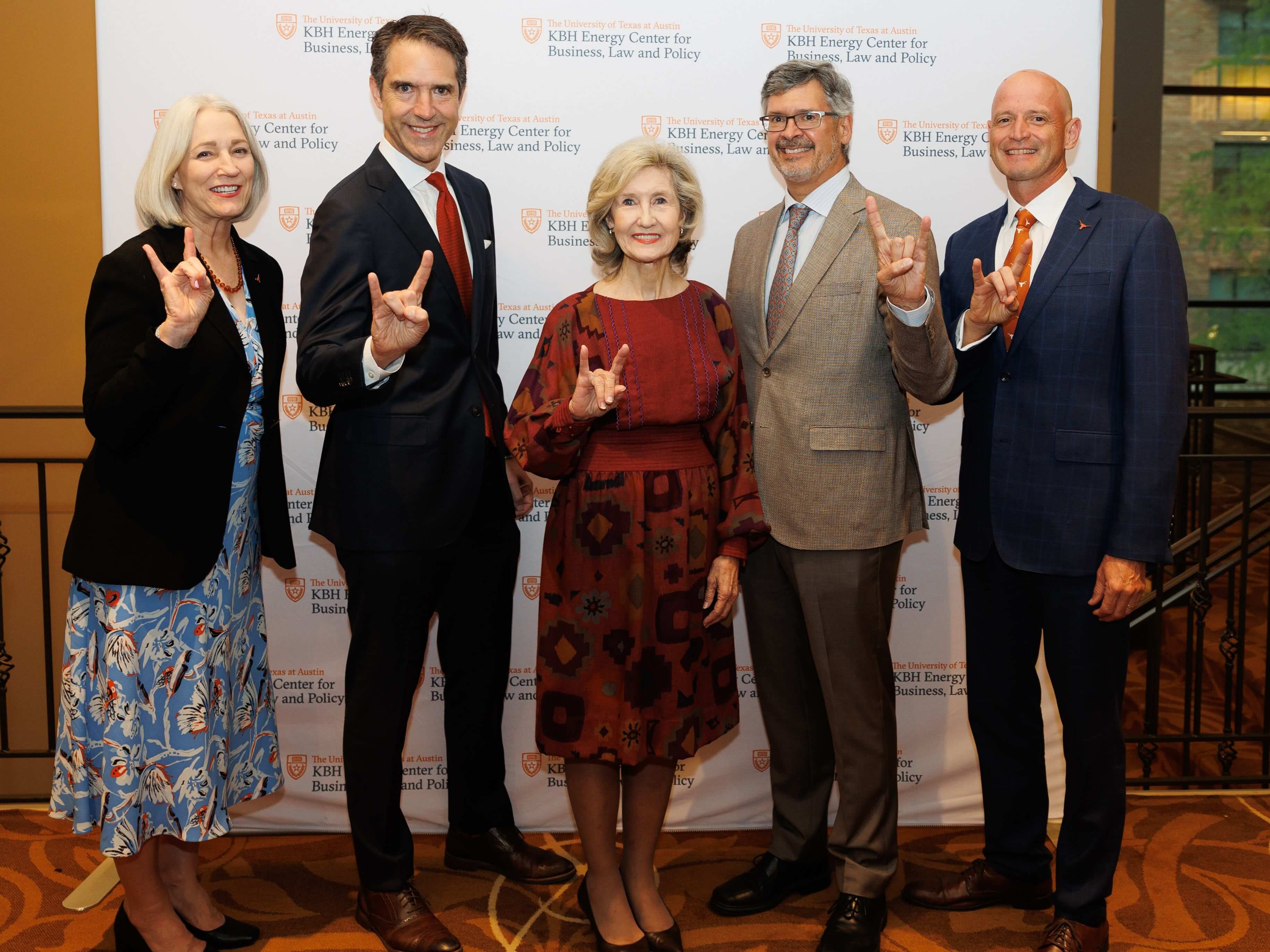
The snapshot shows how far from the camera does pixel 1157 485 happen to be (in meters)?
2.34

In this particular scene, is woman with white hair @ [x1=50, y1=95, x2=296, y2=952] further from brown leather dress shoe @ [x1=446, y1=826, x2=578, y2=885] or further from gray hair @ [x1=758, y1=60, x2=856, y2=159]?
gray hair @ [x1=758, y1=60, x2=856, y2=159]

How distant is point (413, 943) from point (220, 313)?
5.26 ft

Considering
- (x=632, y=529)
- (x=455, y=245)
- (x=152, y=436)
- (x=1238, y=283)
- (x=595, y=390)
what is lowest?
(x=632, y=529)

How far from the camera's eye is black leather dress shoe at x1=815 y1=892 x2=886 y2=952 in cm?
257

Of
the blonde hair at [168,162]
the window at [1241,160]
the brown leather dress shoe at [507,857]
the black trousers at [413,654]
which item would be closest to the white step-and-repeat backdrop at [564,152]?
the brown leather dress shoe at [507,857]

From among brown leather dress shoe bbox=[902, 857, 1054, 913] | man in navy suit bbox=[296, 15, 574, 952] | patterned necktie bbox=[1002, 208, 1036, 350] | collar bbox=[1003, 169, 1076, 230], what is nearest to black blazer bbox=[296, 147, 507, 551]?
man in navy suit bbox=[296, 15, 574, 952]

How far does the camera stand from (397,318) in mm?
2324

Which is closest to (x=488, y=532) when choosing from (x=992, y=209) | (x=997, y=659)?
(x=997, y=659)

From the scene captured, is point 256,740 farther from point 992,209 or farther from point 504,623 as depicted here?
point 992,209

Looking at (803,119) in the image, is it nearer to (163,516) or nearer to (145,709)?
(163,516)

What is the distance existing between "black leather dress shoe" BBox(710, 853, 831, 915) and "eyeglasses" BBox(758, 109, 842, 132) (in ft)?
6.31

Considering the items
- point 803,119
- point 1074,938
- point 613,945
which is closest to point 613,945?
point 613,945

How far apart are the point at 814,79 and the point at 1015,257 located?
637mm

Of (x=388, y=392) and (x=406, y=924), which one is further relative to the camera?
(x=406, y=924)
